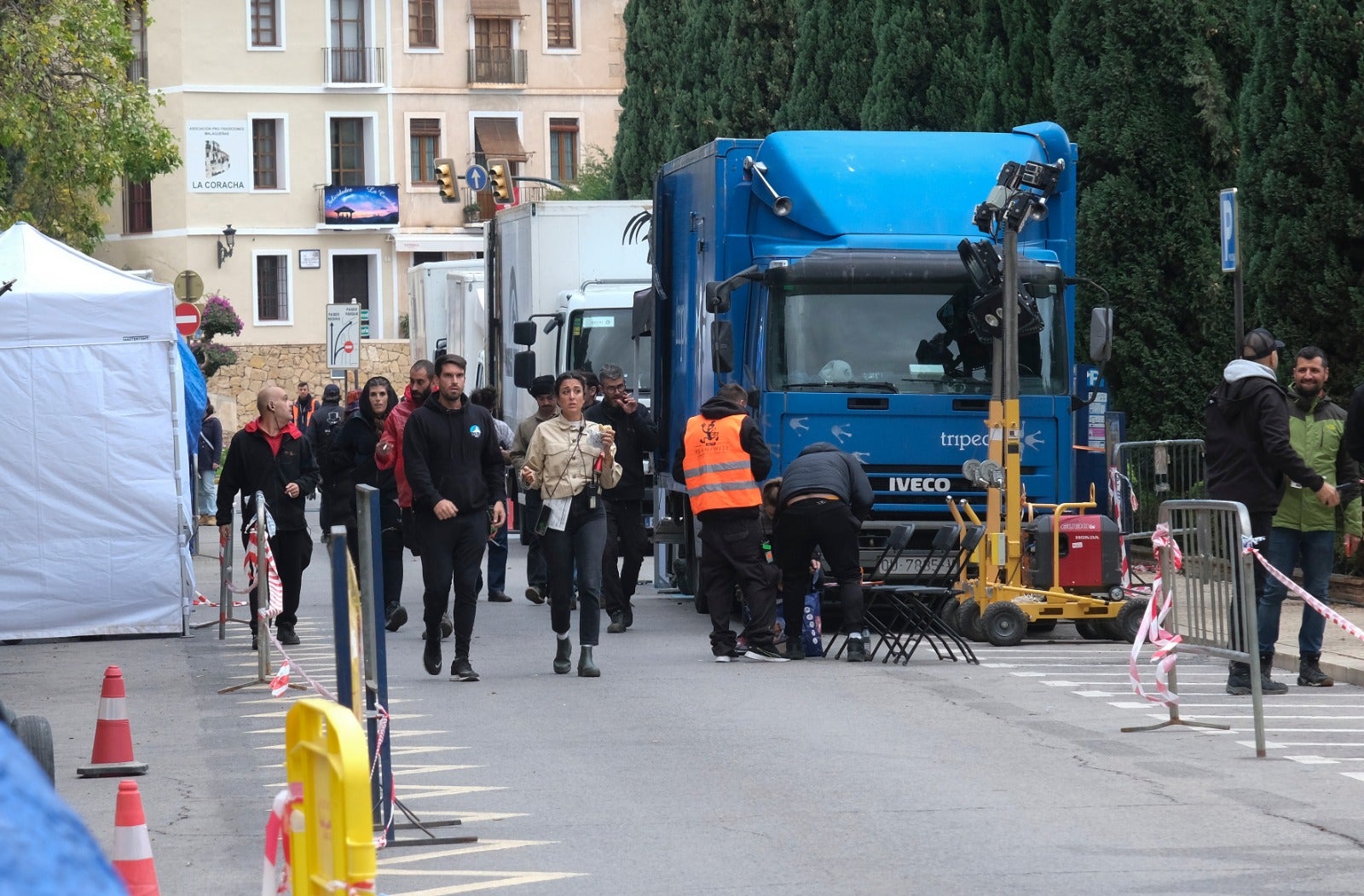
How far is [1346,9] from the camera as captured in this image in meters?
16.3

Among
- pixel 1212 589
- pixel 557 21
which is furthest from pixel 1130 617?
pixel 557 21

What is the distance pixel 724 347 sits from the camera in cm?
1442

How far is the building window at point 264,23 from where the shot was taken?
57312mm

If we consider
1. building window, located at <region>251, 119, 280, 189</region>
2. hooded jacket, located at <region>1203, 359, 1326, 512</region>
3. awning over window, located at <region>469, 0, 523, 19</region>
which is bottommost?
hooded jacket, located at <region>1203, 359, 1326, 512</region>

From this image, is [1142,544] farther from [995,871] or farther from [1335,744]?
[995,871]

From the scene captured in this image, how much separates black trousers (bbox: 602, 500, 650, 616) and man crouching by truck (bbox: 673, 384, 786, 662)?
185 centimetres

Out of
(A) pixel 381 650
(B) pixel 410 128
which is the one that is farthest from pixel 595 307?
(B) pixel 410 128

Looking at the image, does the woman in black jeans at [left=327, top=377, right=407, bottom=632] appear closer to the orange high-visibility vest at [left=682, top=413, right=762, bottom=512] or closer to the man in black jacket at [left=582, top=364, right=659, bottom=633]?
the man in black jacket at [left=582, top=364, right=659, bottom=633]

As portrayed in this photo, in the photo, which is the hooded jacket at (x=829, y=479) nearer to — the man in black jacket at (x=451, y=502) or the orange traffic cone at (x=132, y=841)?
the man in black jacket at (x=451, y=502)

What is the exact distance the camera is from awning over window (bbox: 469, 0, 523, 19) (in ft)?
192

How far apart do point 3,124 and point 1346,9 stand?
1205 centimetres

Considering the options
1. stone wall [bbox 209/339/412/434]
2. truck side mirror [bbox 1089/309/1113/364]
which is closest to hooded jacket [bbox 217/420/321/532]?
truck side mirror [bbox 1089/309/1113/364]

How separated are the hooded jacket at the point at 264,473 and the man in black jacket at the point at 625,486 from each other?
2176 millimetres

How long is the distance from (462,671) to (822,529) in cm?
248
